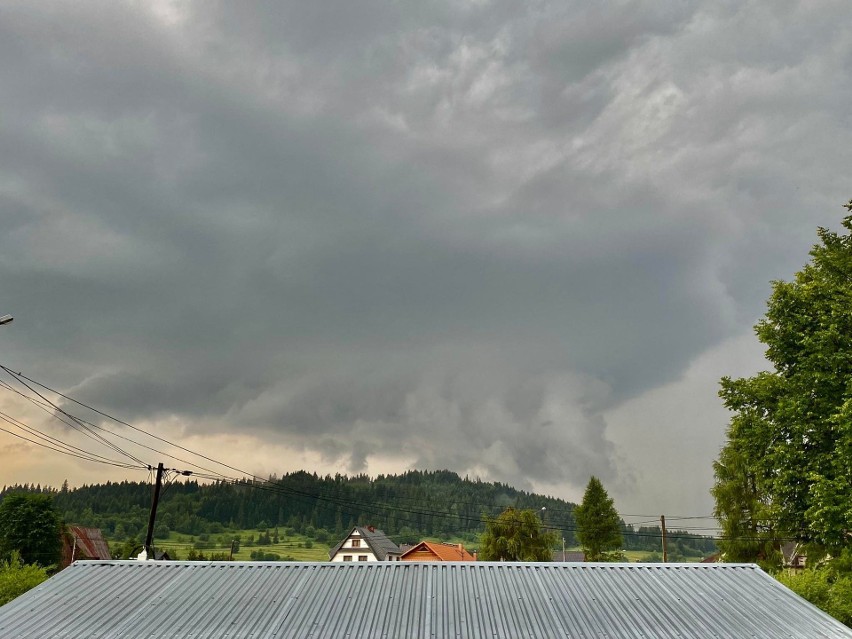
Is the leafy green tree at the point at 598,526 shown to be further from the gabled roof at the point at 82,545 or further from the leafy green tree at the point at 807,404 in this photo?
the gabled roof at the point at 82,545

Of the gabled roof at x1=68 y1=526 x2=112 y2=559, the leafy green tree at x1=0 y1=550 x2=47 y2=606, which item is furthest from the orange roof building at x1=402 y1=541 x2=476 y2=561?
the leafy green tree at x1=0 y1=550 x2=47 y2=606

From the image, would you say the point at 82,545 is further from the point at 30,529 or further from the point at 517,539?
the point at 517,539

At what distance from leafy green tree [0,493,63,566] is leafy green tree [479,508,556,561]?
149 feet

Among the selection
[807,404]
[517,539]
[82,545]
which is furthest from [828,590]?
[82,545]

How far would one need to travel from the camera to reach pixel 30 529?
2591 inches

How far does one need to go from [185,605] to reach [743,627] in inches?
661

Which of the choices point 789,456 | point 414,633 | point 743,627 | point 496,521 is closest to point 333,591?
point 414,633

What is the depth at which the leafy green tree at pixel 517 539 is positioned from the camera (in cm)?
6512

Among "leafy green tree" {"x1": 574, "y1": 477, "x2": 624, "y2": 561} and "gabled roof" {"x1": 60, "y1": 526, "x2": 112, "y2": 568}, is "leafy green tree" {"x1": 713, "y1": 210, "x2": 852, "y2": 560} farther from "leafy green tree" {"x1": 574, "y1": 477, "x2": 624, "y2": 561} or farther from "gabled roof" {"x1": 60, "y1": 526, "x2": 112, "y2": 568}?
"gabled roof" {"x1": 60, "y1": 526, "x2": 112, "y2": 568}

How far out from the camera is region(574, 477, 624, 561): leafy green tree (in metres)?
74.8

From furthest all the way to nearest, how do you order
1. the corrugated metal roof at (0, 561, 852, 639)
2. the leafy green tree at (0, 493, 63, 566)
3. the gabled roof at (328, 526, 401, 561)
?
the gabled roof at (328, 526, 401, 561) < the leafy green tree at (0, 493, 63, 566) < the corrugated metal roof at (0, 561, 852, 639)

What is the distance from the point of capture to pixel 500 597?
20.1 m

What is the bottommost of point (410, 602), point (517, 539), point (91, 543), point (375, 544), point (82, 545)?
point (410, 602)

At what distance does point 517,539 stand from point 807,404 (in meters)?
39.2
